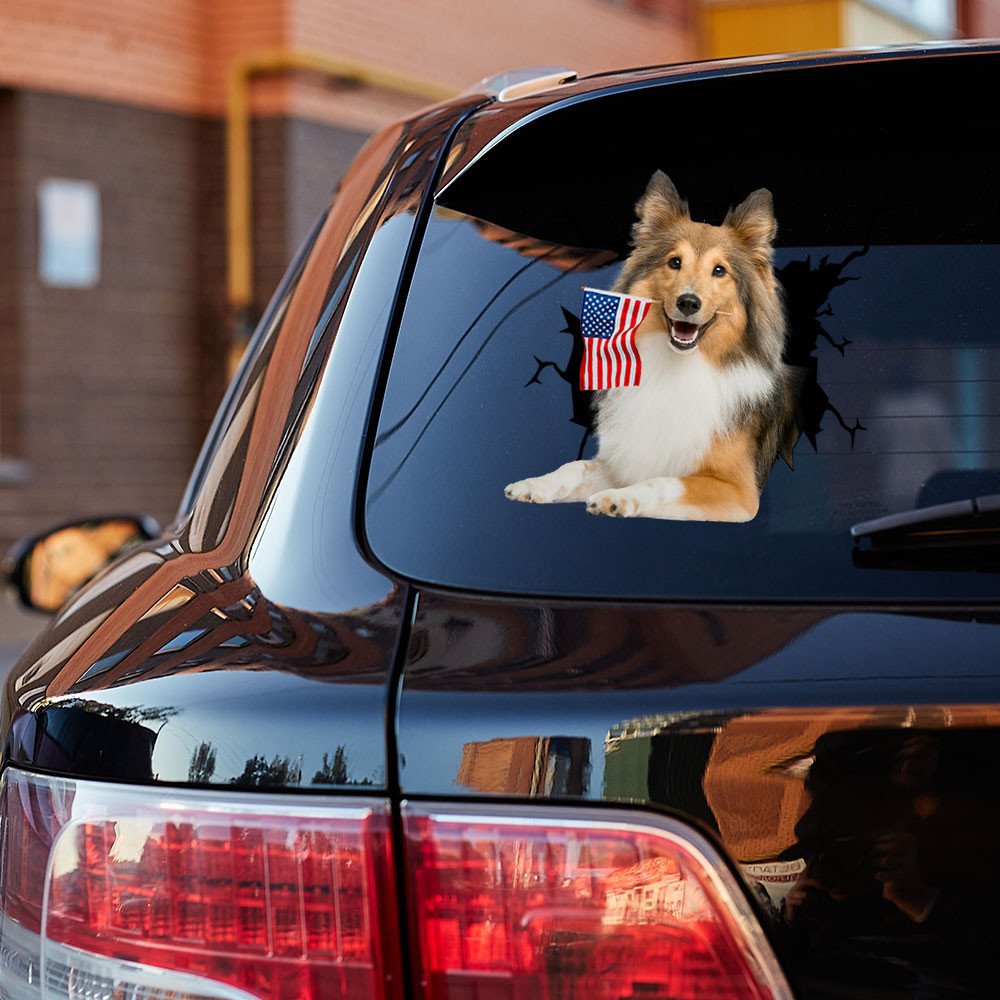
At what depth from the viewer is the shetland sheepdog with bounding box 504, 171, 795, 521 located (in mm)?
1341

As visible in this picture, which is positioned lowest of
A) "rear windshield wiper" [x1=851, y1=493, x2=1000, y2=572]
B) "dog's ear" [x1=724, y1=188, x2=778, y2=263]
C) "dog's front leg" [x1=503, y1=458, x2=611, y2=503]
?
"rear windshield wiper" [x1=851, y1=493, x2=1000, y2=572]

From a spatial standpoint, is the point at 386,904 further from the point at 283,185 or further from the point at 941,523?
the point at 283,185

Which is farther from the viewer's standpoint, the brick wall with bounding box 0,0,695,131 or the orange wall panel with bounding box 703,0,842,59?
the orange wall panel with bounding box 703,0,842,59

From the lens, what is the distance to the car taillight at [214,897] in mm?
1158

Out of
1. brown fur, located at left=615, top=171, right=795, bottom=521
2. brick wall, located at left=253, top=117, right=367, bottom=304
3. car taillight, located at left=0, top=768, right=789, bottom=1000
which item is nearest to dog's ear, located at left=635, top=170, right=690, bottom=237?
brown fur, located at left=615, top=171, right=795, bottom=521

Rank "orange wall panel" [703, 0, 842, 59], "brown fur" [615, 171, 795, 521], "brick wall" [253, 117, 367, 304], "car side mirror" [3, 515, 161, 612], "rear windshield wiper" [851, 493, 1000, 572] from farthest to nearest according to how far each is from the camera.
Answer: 1. "orange wall panel" [703, 0, 842, 59]
2. "brick wall" [253, 117, 367, 304]
3. "car side mirror" [3, 515, 161, 612]
4. "brown fur" [615, 171, 795, 521]
5. "rear windshield wiper" [851, 493, 1000, 572]

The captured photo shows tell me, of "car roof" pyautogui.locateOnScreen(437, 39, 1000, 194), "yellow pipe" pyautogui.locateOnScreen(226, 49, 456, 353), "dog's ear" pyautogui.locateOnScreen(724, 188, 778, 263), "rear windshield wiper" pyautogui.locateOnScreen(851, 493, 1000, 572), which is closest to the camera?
"rear windshield wiper" pyautogui.locateOnScreen(851, 493, 1000, 572)

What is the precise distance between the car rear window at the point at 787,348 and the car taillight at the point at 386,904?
0.70 feet

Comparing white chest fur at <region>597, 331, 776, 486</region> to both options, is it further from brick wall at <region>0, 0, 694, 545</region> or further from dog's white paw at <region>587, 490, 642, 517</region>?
brick wall at <region>0, 0, 694, 545</region>

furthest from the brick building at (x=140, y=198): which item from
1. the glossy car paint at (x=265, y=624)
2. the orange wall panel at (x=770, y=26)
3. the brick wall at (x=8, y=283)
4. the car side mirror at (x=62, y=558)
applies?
the glossy car paint at (x=265, y=624)

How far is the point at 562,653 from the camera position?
1.19m

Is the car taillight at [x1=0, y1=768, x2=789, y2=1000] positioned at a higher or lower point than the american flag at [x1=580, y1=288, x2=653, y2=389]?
lower

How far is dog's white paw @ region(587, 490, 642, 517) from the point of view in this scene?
1.32 meters

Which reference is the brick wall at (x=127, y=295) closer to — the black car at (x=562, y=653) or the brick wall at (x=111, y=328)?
the brick wall at (x=111, y=328)
